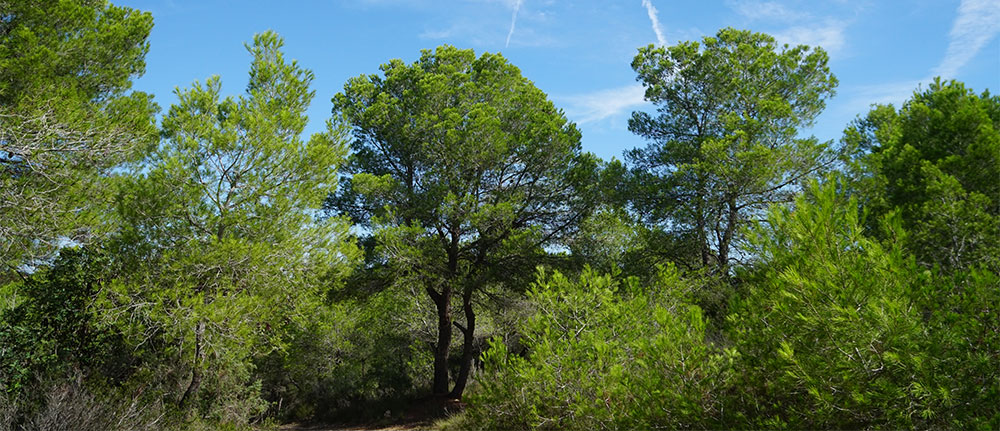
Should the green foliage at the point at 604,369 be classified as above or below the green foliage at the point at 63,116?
below

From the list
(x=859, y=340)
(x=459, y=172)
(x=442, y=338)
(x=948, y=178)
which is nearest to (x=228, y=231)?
(x=459, y=172)

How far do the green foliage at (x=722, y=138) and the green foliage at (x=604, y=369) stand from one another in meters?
6.44

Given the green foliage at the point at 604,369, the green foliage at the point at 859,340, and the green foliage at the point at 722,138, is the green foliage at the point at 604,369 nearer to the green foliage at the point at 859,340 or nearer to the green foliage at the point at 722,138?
the green foliage at the point at 859,340

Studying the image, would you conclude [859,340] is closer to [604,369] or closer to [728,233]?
[604,369]

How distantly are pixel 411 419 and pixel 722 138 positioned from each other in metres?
11.9

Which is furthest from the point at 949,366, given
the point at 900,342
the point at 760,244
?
the point at 760,244

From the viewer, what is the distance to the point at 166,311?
9.17m

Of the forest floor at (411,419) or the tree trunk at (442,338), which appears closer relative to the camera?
the forest floor at (411,419)

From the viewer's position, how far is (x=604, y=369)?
6.09 metres

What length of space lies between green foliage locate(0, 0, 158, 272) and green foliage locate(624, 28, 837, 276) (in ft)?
38.7

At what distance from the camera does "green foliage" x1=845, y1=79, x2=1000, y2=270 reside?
7.55 metres

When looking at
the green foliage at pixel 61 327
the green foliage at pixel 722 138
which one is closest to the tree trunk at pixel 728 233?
the green foliage at pixel 722 138

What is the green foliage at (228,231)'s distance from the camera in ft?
30.5

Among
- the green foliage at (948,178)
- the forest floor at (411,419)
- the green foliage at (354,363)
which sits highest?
the green foliage at (948,178)
